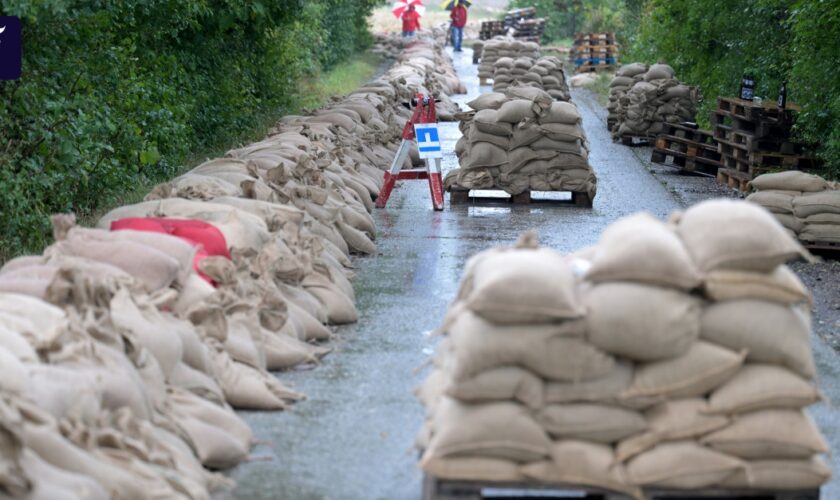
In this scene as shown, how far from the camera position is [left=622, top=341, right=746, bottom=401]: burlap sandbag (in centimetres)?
479

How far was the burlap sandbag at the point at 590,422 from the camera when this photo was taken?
15.8 feet

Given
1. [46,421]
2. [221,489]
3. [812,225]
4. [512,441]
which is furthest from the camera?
[812,225]

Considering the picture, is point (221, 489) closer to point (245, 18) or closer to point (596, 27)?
point (245, 18)

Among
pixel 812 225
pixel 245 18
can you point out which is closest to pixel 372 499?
pixel 812 225

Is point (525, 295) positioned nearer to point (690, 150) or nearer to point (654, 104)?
point (690, 150)

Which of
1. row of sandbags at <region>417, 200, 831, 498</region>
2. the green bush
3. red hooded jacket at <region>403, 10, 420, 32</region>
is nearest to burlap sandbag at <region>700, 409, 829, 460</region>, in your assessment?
row of sandbags at <region>417, 200, 831, 498</region>

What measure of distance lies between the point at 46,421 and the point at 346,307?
14.4 ft

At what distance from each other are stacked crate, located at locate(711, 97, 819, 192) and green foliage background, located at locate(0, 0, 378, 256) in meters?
5.97

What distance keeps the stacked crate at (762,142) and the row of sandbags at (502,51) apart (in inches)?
582

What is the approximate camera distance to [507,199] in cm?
1430

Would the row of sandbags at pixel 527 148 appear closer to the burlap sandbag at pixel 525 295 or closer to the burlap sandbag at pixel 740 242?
the burlap sandbag at pixel 740 242

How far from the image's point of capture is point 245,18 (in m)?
15.3

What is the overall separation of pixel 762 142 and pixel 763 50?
3.96m

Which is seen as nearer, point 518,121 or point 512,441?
point 512,441
